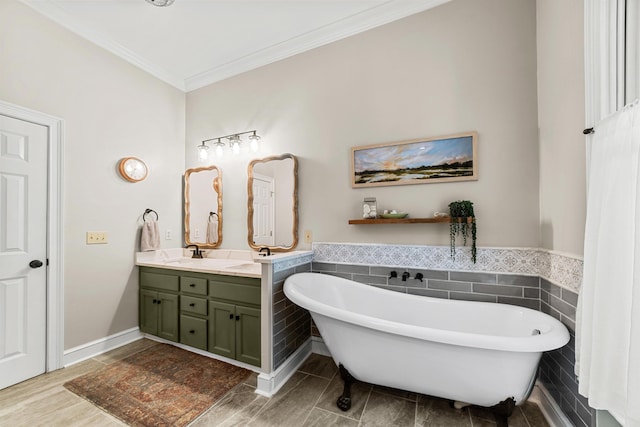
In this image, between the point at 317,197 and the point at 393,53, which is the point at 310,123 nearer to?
the point at 317,197

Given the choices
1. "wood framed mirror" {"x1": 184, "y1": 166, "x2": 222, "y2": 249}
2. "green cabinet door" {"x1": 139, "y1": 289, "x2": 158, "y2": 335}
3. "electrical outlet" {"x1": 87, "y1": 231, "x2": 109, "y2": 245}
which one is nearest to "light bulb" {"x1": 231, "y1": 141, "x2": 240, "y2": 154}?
"wood framed mirror" {"x1": 184, "y1": 166, "x2": 222, "y2": 249}

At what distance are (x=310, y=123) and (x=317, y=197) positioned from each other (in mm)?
718

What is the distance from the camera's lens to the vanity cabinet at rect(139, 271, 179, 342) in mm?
2541

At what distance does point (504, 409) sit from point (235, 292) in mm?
1871

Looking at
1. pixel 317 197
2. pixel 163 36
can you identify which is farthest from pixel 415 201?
pixel 163 36

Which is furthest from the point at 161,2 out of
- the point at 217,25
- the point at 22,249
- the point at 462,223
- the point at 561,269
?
the point at 561,269

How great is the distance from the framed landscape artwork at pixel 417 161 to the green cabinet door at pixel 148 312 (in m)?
2.31

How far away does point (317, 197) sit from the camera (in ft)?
8.25

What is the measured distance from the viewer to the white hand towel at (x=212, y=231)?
301cm

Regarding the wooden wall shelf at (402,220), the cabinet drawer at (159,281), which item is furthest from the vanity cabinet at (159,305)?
the wooden wall shelf at (402,220)

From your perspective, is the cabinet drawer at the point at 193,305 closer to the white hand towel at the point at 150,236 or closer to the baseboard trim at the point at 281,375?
the white hand towel at the point at 150,236

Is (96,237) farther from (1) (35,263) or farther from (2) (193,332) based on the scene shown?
(2) (193,332)

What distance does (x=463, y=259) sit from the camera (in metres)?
1.99

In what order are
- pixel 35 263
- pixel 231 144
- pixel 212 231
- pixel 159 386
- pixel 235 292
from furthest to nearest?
pixel 212 231 → pixel 231 144 → pixel 235 292 → pixel 35 263 → pixel 159 386
